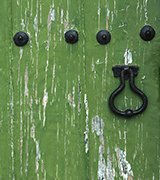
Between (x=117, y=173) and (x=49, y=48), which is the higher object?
(x=49, y=48)

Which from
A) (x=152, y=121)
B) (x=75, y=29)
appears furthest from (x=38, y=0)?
(x=152, y=121)

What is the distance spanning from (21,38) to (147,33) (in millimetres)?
394

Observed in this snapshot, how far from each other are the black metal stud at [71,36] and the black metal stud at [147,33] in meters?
0.21

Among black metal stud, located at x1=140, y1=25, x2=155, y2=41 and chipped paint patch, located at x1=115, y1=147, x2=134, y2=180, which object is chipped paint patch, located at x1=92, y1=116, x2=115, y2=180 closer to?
chipped paint patch, located at x1=115, y1=147, x2=134, y2=180

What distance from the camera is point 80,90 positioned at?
724 millimetres

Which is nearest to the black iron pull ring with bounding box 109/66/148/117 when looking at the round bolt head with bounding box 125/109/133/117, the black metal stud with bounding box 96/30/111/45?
the round bolt head with bounding box 125/109/133/117

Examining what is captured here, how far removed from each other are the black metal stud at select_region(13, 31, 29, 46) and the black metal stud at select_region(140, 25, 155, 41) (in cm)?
37

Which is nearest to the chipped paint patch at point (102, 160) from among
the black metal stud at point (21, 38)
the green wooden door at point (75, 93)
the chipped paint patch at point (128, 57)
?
the green wooden door at point (75, 93)

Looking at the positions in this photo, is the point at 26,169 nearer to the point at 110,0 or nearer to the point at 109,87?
the point at 109,87

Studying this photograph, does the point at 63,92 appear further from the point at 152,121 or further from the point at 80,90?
the point at 152,121

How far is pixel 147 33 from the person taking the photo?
2.30ft

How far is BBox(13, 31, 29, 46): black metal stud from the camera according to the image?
71 cm

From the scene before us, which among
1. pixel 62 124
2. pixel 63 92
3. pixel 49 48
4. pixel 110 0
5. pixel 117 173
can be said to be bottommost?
pixel 117 173

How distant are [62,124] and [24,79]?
7.4 inches
